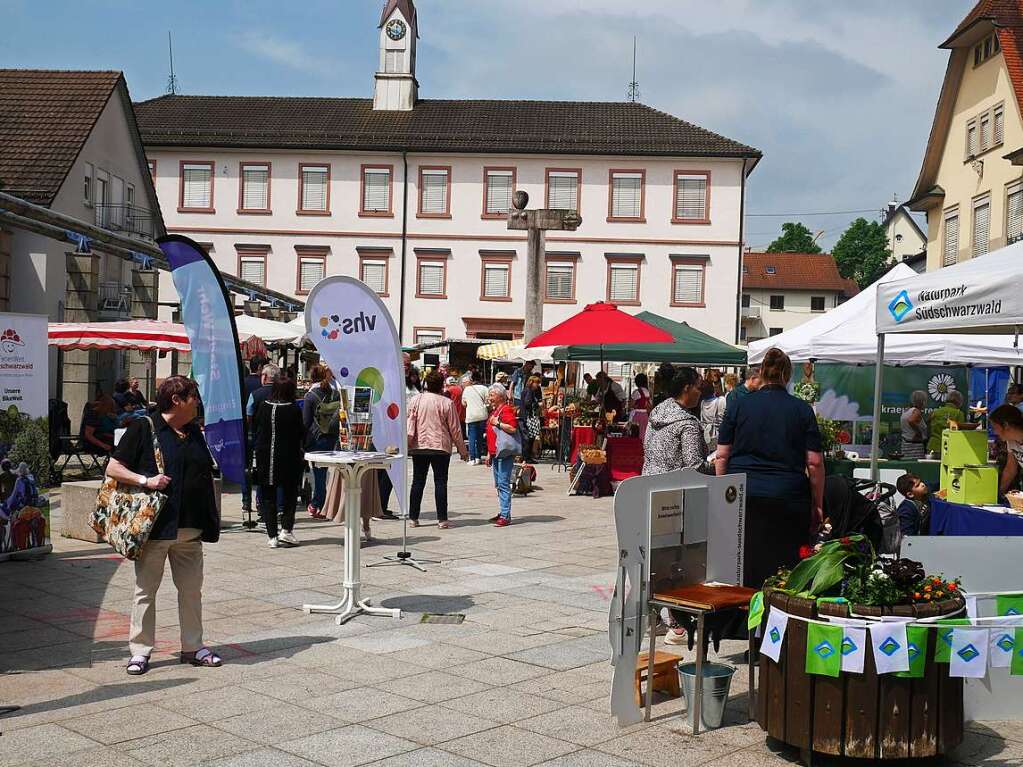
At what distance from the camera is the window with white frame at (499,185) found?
5084 centimetres

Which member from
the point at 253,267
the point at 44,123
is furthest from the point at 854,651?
the point at 253,267

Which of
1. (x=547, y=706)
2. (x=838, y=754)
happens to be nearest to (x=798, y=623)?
(x=838, y=754)

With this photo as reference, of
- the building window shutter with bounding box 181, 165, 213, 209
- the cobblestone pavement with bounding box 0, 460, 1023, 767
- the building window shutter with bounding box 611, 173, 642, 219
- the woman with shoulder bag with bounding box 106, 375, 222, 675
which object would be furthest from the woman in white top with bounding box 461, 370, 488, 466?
the building window shutter with bounding box 181, 165, 213, 209

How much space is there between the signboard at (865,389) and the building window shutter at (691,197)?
104 ft

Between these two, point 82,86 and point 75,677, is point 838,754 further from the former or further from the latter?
point 82,86

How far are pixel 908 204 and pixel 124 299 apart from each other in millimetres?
25224

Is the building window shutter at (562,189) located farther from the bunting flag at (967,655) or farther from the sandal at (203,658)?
the bunting flag at (967,655)

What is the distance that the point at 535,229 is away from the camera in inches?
1099

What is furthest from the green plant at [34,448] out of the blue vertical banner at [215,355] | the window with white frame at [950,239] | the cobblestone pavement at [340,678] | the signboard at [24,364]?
the window with white frame at [950,239]

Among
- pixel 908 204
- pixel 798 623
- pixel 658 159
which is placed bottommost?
pixel 798 623

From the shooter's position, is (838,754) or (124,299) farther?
(124,299)

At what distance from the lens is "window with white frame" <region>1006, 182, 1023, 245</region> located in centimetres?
3152

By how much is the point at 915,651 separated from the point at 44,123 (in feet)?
110

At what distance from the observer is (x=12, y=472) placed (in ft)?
33.9
